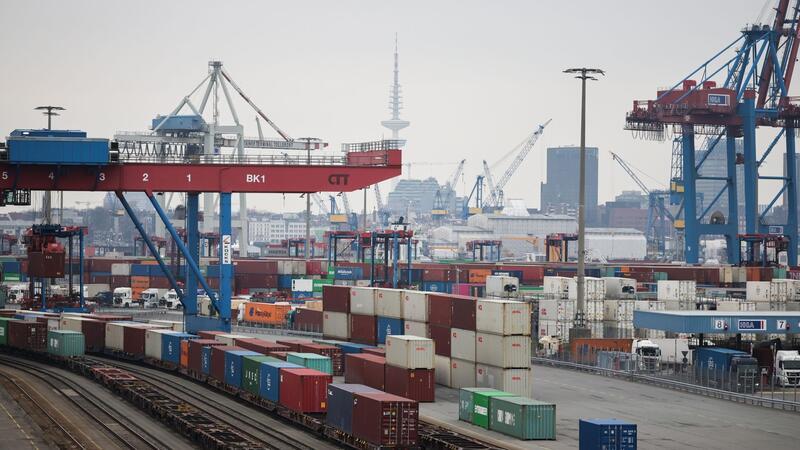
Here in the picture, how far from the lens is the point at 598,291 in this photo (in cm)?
9750

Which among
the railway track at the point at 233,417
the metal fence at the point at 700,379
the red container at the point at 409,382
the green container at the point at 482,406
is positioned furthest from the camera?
the metal fence at the point at 700,379

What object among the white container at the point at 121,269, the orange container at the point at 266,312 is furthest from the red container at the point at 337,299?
the white container at the point at 121,269

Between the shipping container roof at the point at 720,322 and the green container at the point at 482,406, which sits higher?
the shipping container roof at the point at 720,322

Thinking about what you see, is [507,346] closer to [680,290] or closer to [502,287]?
[680,290]

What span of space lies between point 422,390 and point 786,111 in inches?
4585

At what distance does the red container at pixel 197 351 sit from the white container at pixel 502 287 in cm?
4113

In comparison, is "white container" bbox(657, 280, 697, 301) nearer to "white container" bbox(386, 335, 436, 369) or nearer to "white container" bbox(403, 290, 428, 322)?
"white container" bbox(403, 290, 428, 322)

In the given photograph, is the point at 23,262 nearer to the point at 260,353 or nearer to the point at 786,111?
the point at 786,111

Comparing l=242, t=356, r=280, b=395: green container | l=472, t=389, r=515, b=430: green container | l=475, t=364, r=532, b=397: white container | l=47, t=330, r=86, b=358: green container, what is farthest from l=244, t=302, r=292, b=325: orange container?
l=472, t=389, r=515, b=430: green container

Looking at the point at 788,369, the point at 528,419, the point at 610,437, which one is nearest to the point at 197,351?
the point at 528,419

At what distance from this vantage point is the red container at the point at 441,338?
67.4 metres

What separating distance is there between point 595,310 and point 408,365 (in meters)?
42.5

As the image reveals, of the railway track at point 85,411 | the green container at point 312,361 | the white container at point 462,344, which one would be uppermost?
the white container at point 462,344

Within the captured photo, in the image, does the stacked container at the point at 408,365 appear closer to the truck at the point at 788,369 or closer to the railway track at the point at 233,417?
the railway track at the point at 233,417
